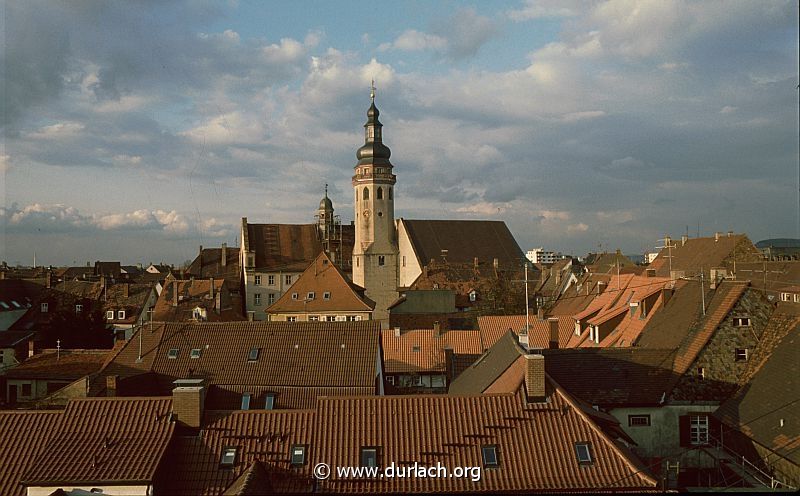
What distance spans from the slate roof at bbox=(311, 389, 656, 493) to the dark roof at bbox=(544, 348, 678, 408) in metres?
7.42

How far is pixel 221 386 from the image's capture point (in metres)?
27.5

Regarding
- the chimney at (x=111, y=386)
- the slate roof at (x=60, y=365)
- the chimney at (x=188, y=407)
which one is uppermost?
the chimney at (x=188, y=407)

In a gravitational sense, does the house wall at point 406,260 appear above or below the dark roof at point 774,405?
above

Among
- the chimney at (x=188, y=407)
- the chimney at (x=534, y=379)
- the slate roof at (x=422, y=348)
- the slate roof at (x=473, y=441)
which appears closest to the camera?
the slate roof at (x=473, y=441)

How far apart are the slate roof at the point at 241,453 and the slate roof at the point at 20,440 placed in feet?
11.6

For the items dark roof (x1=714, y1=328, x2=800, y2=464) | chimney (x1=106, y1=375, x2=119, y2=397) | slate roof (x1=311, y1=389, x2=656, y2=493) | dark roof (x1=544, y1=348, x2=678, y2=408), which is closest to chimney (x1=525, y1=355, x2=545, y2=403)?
slate roof (x1=311, y1=389, x2=656, y2=493)

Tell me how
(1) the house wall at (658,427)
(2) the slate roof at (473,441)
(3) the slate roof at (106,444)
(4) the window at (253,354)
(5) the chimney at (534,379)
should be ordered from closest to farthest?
(3) the slate roof at (106,444) → (2) the slate roof at (473,441) → (5) the chimney at (534,379) → (1) the house wall at (658,427) → (4) the window at (253,354)

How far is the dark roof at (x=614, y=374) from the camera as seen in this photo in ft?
87.3

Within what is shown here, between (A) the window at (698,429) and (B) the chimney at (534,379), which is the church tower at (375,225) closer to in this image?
(A) the window at (698,429)

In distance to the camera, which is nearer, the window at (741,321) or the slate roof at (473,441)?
the slate roof at (473,441)

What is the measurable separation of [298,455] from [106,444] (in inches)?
192

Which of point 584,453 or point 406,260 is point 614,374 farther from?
point 406,260

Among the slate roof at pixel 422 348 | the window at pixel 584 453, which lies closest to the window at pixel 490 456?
the window at pixel 584 453

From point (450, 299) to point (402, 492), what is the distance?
4115 cm
